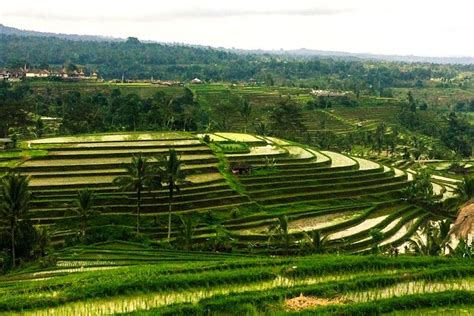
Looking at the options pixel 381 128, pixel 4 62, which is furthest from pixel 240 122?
pixel 4 62

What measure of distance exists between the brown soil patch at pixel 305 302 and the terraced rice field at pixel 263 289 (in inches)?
1.0

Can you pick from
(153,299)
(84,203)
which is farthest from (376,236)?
(153,299)

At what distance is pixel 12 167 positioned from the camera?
32406 mm

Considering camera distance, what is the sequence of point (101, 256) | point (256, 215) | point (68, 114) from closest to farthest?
point (101, 256), point (256, 215), point (68, 114)

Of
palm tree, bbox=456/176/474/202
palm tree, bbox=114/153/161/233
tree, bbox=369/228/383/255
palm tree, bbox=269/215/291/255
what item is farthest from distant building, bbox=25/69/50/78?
tree, bbox=369/228/383/255

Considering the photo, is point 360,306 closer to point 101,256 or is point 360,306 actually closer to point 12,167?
point 101,256

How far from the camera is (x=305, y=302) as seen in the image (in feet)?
43.4

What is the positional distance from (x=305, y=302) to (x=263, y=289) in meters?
1.53

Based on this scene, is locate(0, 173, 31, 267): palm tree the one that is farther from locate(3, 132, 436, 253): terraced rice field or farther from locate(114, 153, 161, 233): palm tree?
locate(114, 153, 161, 233): palm tree

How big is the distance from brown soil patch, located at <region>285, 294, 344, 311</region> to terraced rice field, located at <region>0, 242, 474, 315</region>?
0.03 metres

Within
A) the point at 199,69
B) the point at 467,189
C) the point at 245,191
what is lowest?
the point at 245,191

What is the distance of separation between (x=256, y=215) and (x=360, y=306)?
18339 millimetres

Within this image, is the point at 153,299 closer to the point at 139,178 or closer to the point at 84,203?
the point at 84,203

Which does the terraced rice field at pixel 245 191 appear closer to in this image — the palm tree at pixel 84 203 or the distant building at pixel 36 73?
the palm tree at pixel 84 203
